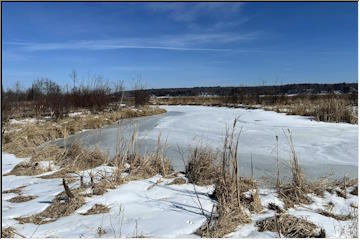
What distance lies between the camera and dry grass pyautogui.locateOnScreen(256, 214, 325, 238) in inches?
122

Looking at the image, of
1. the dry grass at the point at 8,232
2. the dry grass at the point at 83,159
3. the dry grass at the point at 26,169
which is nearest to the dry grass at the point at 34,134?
the dry grass at the point at 83,159

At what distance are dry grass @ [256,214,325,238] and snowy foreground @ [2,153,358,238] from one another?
71mm

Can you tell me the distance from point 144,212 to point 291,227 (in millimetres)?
1395

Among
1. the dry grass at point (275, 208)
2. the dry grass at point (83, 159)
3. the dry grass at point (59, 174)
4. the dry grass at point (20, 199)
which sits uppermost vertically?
the dry grass at point (83, 159)

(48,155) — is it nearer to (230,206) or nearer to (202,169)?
(202,169)

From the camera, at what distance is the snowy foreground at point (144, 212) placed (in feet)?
10.3

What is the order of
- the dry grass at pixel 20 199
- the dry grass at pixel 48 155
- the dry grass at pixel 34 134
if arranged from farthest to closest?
the dry grass at pixel 34 134 → the dry grass at pixel 48 155 → the dry grass at pixel 20 199

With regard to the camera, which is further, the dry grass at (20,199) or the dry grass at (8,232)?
the dry grass at (20,199)

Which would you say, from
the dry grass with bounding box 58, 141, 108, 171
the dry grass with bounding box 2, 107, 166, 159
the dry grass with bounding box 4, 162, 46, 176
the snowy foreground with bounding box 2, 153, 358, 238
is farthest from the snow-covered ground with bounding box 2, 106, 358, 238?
the dry grass with bounding box 2, 107, 166, 159

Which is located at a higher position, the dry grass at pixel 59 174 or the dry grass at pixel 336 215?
the dry grass at pixel 59 174

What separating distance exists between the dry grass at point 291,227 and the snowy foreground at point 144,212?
0.07 meters

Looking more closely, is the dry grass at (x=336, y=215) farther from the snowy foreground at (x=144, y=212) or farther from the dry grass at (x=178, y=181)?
the dry grass at (x=178, y=181)

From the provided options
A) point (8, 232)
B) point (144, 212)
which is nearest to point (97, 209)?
point (144, 212)

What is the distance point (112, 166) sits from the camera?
18.8 feet
